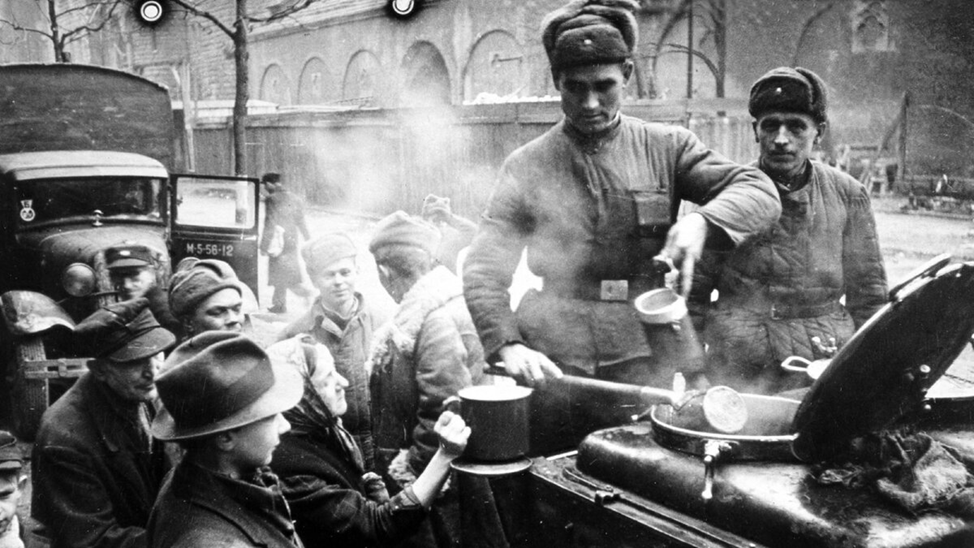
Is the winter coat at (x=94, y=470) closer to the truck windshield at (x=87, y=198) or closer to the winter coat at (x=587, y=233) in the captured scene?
the winter coat at (x=587, y=233)

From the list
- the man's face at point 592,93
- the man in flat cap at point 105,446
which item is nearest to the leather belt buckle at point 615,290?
the man's face at point 592,93

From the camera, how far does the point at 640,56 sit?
15883 millimetres

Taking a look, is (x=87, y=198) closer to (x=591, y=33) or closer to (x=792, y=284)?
(x=591, y=33)

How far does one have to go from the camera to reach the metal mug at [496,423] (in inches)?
93.7

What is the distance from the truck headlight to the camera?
6.58m

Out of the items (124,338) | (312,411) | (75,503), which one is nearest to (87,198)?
(124,338)

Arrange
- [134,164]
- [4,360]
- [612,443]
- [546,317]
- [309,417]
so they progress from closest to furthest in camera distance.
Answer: [612,443] < [309,417] < [546,317] < [4,360] < [134,164]

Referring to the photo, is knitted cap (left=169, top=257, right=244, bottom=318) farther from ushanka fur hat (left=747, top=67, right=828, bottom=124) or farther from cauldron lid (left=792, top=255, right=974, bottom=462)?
cauldron lid (left=792, top=255, right=974, bottom=462)

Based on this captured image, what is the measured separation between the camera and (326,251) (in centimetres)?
423

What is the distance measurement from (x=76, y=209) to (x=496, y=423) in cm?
644

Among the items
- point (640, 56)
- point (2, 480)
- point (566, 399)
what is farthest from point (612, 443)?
point (640, 56)

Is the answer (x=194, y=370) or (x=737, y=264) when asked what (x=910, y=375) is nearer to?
(x=737, y=264)

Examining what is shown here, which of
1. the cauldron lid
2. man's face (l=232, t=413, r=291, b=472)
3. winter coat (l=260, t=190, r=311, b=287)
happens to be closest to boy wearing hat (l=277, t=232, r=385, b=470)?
man's face (l=232, t=413, r=291, b=472)

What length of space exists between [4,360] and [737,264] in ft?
19.7
